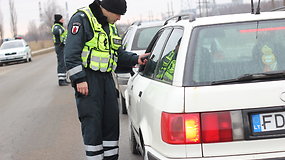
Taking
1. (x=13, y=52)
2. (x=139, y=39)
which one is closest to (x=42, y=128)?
(x=139, y=39)

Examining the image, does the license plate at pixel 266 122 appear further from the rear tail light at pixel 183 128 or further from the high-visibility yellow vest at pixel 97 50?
the high-visibility yellow vest at pixel 97 50

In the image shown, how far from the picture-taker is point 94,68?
4.48 meters

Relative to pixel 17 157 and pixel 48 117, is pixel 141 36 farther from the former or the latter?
pixel 17 157

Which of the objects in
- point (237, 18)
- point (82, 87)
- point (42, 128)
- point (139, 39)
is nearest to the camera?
point (237, 18)

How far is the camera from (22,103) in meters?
11.1

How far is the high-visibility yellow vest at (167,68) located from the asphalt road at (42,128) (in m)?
1.96

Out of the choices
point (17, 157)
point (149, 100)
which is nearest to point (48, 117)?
point (17, 157)

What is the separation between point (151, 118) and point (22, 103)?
819 centimetres

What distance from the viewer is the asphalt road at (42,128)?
6152 mm

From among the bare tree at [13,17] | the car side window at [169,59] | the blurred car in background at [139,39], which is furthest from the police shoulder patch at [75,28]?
the bare tree at [13,17]

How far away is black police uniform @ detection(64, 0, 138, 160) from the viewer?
4383 mm

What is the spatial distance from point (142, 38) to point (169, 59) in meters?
5.23

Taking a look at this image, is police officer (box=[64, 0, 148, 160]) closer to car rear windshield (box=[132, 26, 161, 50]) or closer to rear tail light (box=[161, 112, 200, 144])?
rear tail light (box=[161, 112, 200, 144])

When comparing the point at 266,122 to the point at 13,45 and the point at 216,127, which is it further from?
the point at 13,45
